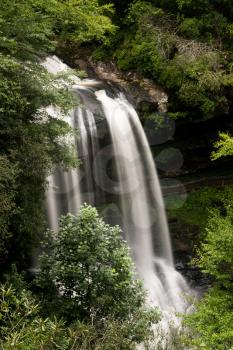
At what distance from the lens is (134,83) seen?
15.9 meters

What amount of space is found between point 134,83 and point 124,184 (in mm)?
3996

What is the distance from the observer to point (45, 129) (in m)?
9.32

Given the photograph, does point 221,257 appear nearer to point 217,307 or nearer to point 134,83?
point 217,307

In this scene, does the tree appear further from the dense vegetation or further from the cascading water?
the cascading water

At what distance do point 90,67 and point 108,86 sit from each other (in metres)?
2.18

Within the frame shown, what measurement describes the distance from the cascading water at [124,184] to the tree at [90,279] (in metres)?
3.61

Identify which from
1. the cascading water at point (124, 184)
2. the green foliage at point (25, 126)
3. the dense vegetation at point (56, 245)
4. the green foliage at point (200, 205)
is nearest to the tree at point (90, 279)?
the dense vegetation at point (56, 245)

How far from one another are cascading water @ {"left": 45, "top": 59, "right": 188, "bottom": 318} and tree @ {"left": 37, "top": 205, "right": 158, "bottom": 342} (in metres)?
3.61

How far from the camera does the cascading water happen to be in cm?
1292

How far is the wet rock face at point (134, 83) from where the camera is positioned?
50.3ft

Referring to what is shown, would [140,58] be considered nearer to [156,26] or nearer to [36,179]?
[156,26]

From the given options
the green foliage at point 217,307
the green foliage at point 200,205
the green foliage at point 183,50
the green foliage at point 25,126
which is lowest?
the green foliage at point 217,307

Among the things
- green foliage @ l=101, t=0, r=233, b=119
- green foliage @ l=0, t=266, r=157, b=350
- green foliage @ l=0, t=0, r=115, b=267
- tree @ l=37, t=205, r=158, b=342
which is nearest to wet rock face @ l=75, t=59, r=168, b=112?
green foliage @ l=101, t=0, r=233, b=119

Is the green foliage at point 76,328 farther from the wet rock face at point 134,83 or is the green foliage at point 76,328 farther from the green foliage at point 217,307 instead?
the wet rock face at point 134,83
